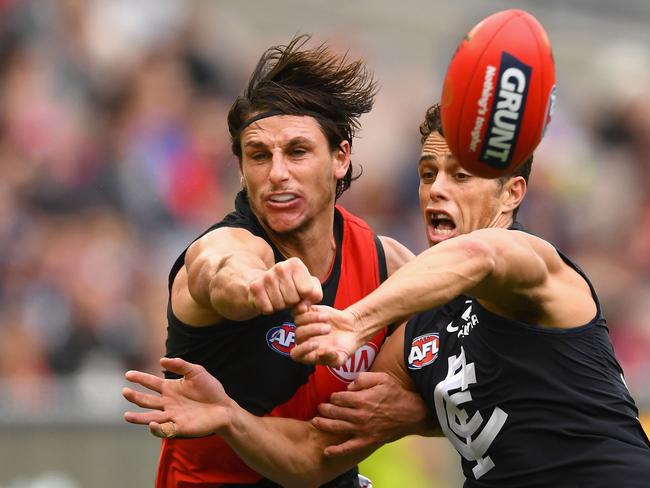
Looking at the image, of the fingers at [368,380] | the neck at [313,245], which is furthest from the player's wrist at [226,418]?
the neck at [313,245]

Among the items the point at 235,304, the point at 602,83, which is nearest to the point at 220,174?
the point at 602,83

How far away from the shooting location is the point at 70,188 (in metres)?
11.7

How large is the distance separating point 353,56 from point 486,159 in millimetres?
9261

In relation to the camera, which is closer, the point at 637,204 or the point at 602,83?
the point at 637,204

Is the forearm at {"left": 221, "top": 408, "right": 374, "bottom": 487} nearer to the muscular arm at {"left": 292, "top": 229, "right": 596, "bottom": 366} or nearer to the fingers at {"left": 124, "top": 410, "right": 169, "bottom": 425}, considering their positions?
the fingers at {"left": 124, "top": 410, "right": 169, "bottom": 425}

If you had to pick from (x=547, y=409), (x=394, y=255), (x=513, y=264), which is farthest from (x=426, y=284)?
(x=394, y=255)

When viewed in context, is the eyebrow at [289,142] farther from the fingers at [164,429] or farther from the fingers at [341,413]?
the fingers at [164,429]

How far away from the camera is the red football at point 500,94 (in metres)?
5.30

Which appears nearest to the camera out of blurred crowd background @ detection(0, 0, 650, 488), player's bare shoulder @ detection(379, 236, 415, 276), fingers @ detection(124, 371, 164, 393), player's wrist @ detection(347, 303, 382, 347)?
player's wrist @ detection(347, 303, 382, 347)

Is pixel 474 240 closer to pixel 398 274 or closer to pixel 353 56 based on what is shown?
pixel 398 274

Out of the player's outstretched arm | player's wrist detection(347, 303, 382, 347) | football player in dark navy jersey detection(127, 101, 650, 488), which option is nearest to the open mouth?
football player in dark navy jersey detection(127, 101, 650, 488)

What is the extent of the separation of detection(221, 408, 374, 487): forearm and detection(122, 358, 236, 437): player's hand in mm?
142

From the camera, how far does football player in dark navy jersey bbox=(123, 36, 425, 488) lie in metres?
6.01

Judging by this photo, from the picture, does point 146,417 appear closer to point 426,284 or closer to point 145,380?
point 145,380
